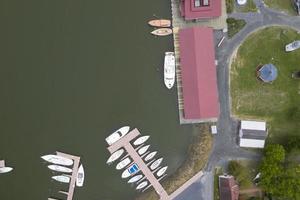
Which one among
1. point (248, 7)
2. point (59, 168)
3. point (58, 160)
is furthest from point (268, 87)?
point (59, 168)

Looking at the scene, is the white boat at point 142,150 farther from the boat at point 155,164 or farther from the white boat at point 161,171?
the white boat at point 161,171

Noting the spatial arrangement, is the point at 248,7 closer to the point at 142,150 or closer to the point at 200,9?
the point at 200,9

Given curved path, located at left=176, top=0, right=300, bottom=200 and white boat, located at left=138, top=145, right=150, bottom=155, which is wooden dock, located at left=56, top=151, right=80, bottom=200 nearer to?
white boat, located at left=138, top=145, right=150, bottom=155

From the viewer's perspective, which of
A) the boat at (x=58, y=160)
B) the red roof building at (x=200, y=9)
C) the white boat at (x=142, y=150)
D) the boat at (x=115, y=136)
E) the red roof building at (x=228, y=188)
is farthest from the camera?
the white boat at (x=142, y=150)

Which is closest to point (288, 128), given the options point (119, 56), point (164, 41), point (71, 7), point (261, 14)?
point (261, 14)

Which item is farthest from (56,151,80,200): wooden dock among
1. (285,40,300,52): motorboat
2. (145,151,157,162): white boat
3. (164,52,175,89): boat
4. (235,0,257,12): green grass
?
(285,40,300,52): motorboat

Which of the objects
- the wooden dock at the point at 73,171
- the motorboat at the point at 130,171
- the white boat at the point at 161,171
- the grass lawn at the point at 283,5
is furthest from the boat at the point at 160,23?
the wooden dock at the point at 73,171
